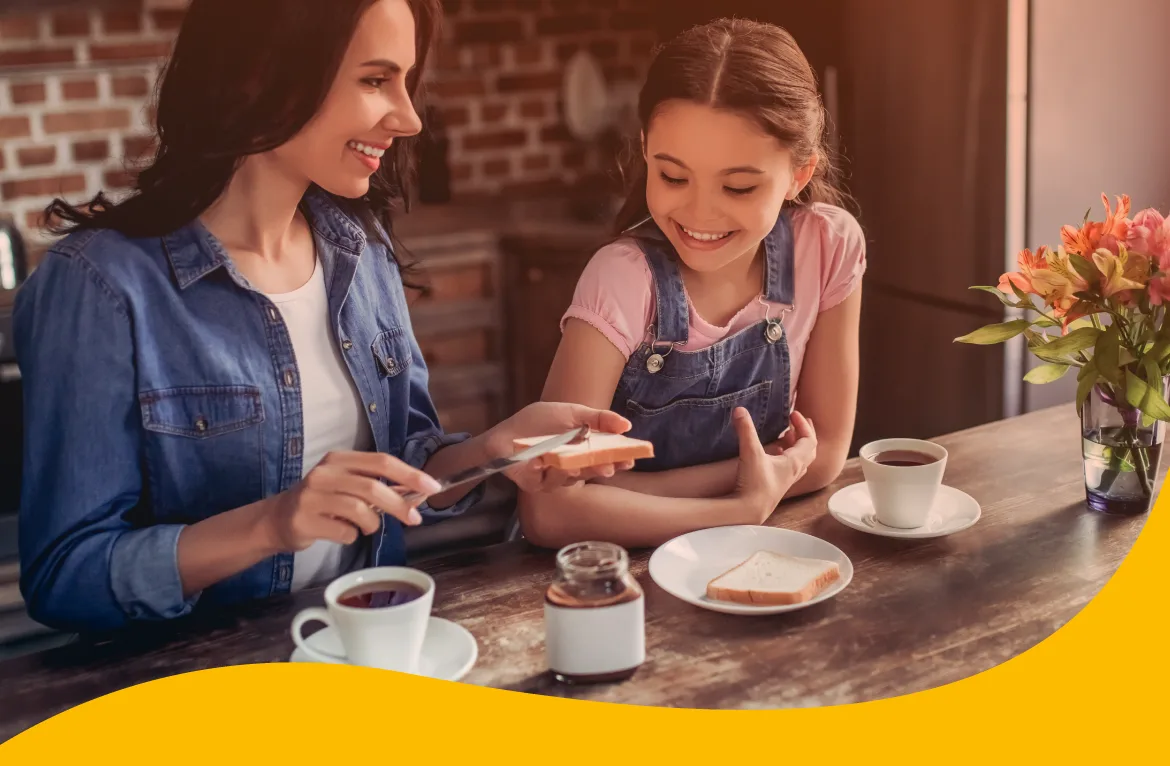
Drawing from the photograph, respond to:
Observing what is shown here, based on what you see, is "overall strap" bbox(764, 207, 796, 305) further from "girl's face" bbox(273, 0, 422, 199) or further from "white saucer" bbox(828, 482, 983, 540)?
"girl's face" bbox(273, 0, 422, 199)

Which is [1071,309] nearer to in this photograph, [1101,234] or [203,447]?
[1101,234]

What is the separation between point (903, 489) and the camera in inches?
55.2

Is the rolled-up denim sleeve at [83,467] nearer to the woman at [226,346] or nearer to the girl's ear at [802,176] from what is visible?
the woman at [226,346]

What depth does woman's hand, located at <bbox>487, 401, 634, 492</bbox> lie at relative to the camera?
4.36 feet

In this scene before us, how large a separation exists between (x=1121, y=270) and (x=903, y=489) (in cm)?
33

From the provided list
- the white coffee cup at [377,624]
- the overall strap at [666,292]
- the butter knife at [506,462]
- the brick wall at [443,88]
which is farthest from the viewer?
the brick wall at [443,88]

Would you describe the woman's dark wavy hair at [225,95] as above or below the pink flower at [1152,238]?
above

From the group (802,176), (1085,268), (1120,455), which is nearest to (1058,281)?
(1085,268)

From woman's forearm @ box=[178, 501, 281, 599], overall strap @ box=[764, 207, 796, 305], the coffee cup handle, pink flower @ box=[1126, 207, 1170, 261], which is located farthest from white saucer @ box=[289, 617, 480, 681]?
pink flower @ box=[1126, 207, 1170, 261]

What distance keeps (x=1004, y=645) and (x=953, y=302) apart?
70.1 inches

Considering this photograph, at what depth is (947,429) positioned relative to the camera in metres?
2.90

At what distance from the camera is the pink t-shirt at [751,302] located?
158 centimetres

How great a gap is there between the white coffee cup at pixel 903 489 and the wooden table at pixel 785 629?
0.03m

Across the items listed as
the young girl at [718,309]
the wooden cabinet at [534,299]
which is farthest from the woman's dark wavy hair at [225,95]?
the wooden cabinet at [534,299]
